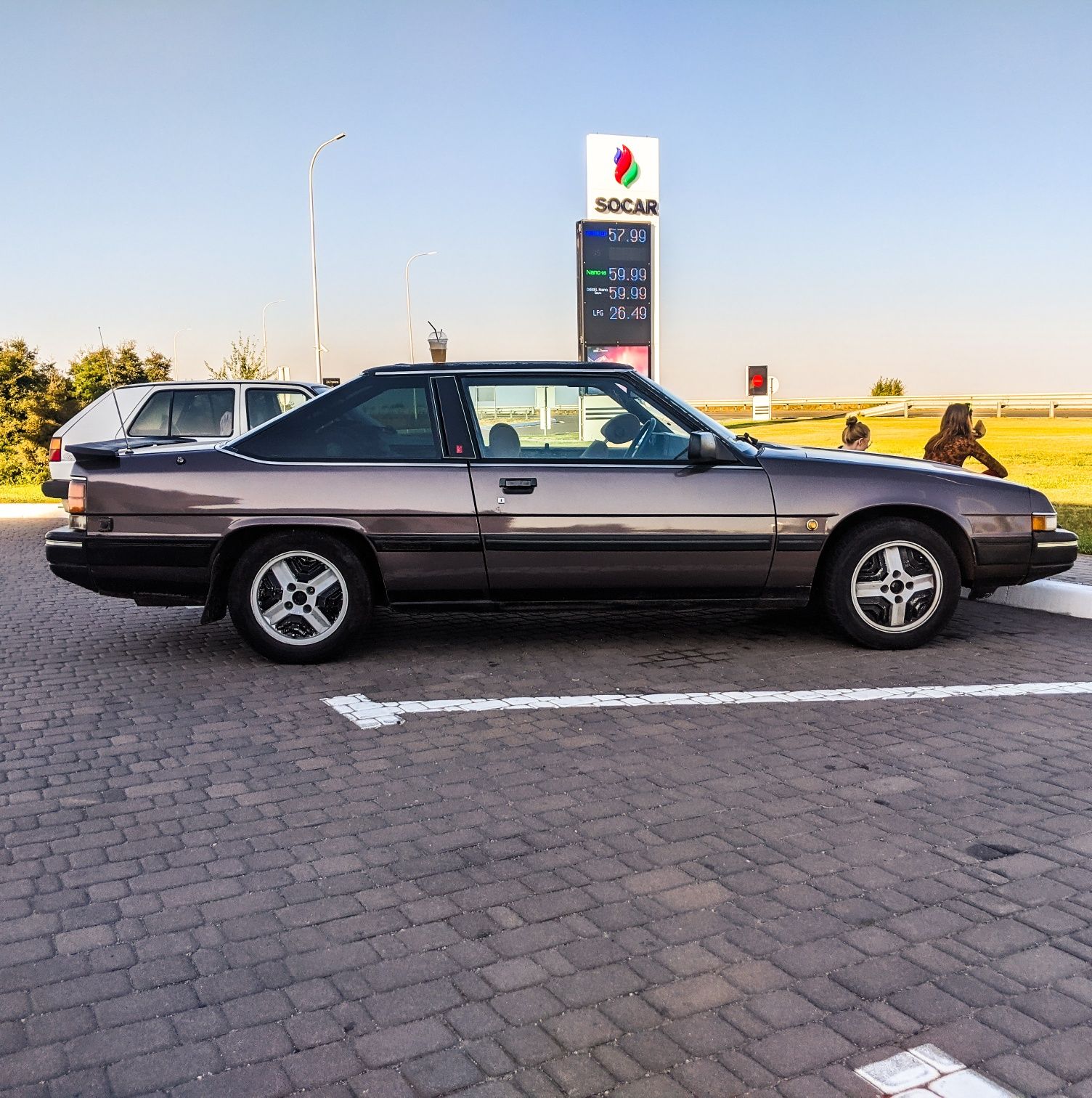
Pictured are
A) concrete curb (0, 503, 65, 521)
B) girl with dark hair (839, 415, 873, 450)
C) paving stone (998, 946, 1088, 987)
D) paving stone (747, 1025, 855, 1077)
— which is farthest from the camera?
concrete curb (0, 503, 65, 521)

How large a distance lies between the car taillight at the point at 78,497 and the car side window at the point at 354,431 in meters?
0.85

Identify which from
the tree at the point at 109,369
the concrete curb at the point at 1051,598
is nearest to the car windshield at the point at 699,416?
the concrete curb at the point at 1051,598

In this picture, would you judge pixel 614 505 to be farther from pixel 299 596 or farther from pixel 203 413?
pixel 203 413

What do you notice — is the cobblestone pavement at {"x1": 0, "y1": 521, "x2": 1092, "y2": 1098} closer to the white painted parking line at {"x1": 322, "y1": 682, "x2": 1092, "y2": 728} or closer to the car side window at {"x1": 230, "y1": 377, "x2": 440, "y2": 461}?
the white painted parking line at {"x1": 322, "y1": 682, "x2": 1092, "y2": 728}

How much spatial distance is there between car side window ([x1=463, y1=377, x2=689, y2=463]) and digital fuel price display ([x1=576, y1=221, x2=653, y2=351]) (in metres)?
16.2

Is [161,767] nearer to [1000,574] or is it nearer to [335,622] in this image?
[335,622]

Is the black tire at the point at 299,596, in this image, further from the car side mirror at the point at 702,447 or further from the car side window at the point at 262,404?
the car side window at the point at 262,404

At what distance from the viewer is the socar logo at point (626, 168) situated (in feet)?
78.4

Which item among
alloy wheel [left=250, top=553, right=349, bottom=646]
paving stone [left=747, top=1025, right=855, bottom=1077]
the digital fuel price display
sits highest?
the digital fuel price display

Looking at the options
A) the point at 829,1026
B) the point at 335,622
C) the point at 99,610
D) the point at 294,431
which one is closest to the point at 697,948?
the point at 829,1026

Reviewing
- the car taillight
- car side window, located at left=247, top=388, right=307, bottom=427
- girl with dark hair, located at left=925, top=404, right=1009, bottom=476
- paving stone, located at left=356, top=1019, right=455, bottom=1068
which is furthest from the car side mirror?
car side window, located at left=247, top=388, right=307, bottom=427

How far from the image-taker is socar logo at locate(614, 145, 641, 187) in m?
23.9

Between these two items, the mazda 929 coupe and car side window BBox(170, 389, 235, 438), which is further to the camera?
car side window BBox(170, 389, 235, 438)

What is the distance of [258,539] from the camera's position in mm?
6453
